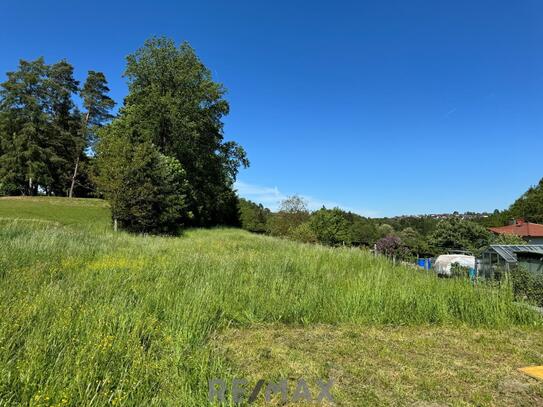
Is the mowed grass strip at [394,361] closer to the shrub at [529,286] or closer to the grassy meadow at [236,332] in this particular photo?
the grassy meadow at [236,332]

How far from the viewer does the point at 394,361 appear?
4.24 metres

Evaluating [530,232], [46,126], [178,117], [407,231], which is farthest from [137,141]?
[407,231]

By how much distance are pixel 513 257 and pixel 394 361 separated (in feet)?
52.7

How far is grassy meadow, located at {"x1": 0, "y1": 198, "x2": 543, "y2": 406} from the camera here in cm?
327

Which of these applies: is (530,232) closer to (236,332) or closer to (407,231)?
(407,231)

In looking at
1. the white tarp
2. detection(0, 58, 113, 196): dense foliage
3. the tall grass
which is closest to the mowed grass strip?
the tall grass

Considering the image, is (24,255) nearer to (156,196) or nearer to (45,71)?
(156,196)

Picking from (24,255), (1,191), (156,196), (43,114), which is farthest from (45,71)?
(24,255)

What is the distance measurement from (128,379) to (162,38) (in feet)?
125

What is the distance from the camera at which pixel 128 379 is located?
3.28 m
